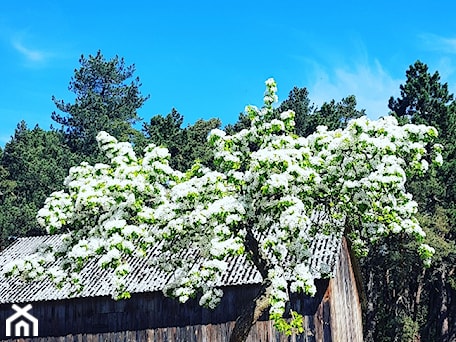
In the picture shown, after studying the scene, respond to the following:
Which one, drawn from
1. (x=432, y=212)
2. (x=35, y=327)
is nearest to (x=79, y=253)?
(x=35, y=327)

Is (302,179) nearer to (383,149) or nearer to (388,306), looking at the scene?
(383,149)

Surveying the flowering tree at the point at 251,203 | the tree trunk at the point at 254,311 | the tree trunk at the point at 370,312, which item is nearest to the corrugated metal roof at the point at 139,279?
the tree trunk at the point at 254,311

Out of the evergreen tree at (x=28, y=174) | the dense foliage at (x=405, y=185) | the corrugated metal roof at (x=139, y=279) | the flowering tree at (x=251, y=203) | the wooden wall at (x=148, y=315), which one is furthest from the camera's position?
the evergreen tree at (x=28, y=174)

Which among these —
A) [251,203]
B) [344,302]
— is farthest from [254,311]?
[344,302]

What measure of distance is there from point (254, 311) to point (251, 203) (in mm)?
2254

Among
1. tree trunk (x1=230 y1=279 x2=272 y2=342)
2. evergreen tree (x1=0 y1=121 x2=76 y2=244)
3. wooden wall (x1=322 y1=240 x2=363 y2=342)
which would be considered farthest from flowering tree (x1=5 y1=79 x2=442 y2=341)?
evergreen tree (x1=0 y1=121 x2=76 y2=244)

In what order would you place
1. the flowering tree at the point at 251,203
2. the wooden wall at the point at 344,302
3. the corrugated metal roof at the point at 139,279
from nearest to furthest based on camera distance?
the flowering tree at the point at 251,203 → the corrugated metal roof at the point at 139,279 → the wooden wall at the point at 344,302

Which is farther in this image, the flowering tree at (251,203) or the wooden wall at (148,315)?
the wooden wall at (148,315)

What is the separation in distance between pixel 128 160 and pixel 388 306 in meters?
35.1

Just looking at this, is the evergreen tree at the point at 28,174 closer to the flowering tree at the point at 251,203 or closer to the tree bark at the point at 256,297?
the flowering tree at the point at 251,203

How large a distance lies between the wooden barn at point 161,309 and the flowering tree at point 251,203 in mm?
8153

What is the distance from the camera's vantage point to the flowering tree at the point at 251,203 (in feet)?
47.7

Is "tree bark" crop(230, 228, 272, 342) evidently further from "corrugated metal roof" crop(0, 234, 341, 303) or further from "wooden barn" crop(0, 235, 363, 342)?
"wooden barn" crop(0, 235, 363, 342)

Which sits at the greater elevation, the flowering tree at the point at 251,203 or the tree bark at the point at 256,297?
the flowering tree at the point at 251,203
